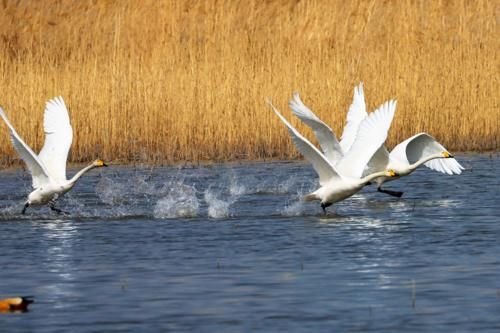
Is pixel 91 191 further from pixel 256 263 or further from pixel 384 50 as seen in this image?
pixel 256 263

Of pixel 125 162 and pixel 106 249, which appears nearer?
pixel 106 249

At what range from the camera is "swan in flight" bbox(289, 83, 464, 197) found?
1384 centimetres

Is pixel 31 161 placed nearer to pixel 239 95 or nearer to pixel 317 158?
pixel 317 158

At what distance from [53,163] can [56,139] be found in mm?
306

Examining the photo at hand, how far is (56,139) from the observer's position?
14.1 m

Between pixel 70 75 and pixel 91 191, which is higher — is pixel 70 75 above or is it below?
above

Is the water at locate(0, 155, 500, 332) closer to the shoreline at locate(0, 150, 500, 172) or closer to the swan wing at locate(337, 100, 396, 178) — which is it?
the swan wing at locate(337, 100, 396, 178)

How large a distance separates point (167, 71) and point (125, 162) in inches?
55.4

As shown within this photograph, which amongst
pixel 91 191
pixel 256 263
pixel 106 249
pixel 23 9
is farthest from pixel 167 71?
pixel 23 9

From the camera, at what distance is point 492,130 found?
58.6 ft

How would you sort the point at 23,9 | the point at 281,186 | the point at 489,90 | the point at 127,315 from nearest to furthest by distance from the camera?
the point at 127,315 → the point at 281,186 → the point at 489,90 → the point at 23,9

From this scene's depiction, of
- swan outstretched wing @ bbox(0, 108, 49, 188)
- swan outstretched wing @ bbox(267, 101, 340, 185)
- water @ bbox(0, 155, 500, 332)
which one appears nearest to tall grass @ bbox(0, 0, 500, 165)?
water @ bbox(0, 155, 500, 332)

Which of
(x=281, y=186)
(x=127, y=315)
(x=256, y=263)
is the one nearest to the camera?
(x=127, y=315)

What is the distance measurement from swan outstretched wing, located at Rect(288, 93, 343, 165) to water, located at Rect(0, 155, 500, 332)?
616 millimetres
